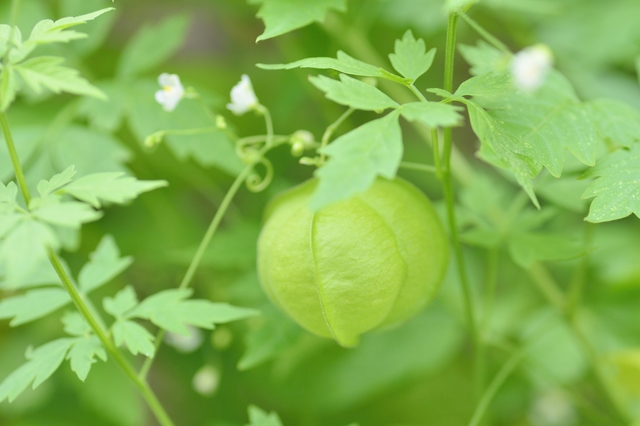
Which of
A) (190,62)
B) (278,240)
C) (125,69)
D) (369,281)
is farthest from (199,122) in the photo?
(190,62)

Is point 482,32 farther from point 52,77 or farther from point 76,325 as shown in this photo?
point 76,325

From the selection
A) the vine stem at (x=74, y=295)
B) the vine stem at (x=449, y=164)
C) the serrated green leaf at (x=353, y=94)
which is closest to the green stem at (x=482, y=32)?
the vine stem at (x=449, y=164)

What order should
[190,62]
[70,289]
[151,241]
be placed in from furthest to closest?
[190,62] < [151,241] < [70,289]

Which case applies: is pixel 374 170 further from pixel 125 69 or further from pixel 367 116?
pixel 367 116

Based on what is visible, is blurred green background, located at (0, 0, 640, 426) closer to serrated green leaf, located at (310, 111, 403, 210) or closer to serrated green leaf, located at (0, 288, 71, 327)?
serrated green leaf, located at (0, 288, 71, 327)

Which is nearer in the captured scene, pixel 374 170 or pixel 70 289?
pixel 374 170
